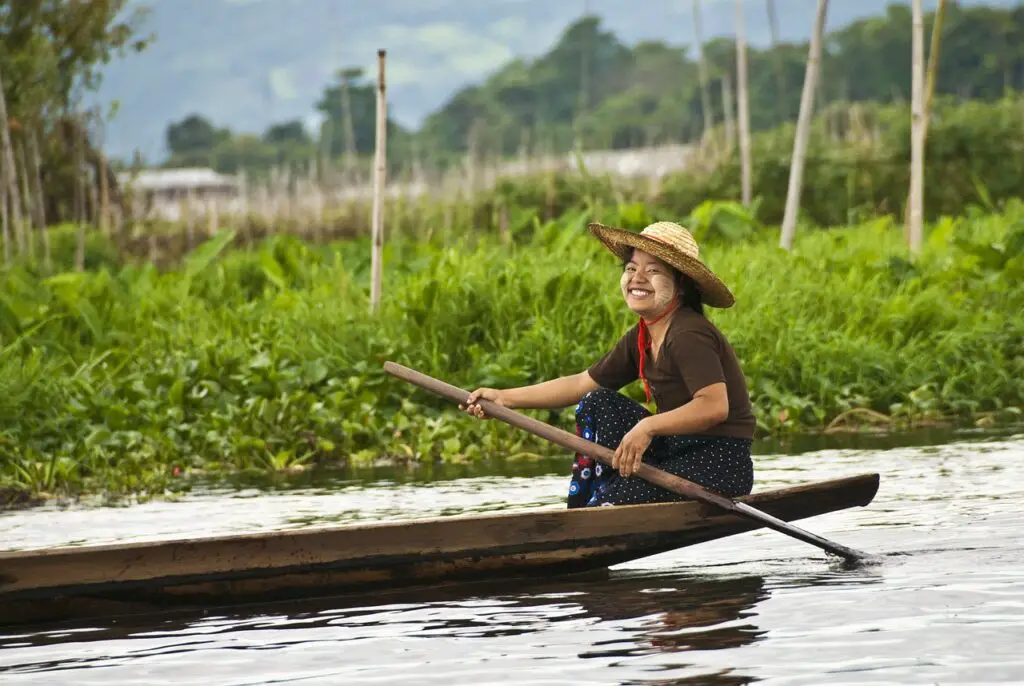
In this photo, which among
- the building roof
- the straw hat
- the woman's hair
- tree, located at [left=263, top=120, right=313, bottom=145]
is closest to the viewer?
the straw hat

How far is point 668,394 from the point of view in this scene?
546cm

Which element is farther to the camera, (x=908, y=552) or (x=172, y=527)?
(x=172, y=527)

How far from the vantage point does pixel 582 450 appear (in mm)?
5328

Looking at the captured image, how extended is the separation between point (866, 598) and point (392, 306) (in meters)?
5.31

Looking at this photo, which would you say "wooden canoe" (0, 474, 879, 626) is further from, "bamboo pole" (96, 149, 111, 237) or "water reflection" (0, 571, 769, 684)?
"bamboo pole" (96, 149, 111, 237)

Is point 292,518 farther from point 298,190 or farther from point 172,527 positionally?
point 298,190

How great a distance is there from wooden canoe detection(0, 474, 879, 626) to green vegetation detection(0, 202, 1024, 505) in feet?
10.7

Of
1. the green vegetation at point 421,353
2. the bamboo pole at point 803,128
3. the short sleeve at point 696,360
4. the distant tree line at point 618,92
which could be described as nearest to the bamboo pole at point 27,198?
the green vegetation at point 421,353

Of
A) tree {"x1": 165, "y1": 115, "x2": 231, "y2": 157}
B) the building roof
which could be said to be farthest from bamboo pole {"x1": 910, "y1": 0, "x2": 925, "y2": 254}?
A: tree {"x1": 165, "y1": 115, "x2": 231, "y2": 157}

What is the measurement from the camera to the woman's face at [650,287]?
5.43 meters

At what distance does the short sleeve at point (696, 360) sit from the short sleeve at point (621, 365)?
1.13 ft

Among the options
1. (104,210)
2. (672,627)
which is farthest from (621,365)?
(104,210)

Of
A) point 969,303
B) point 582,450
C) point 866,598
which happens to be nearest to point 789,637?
point 866,598

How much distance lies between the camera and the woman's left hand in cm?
522
